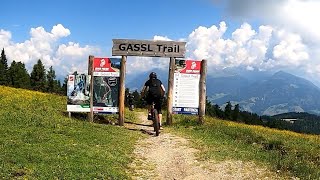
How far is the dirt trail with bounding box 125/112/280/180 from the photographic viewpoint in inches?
467

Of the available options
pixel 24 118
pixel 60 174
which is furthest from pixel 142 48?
pixel 60 174

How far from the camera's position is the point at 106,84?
948 inches

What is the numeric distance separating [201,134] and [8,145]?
10093 millimetres

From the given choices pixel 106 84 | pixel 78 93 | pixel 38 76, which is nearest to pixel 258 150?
pixel 106 84

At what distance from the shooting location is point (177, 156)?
14664 millimetres

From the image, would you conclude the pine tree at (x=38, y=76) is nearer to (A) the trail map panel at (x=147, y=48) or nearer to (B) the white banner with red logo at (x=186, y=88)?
(A) the trail map panel at (x=147, y=48)

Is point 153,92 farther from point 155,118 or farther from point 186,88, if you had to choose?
point 186,88

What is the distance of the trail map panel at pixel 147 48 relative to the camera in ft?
78.7

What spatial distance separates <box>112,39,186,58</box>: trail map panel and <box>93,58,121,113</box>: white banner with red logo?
2.26ft

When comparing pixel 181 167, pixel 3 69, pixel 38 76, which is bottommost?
pixel 181 167

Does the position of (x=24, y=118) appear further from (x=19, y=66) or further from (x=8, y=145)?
(x=19, y=66)

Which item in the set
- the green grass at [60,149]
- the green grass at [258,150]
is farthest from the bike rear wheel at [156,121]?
the green grass at [258,150]

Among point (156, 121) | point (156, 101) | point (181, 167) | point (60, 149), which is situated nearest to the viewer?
point (181, 167)

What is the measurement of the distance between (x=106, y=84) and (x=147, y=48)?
328cm
